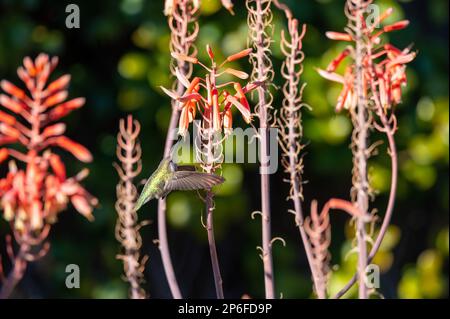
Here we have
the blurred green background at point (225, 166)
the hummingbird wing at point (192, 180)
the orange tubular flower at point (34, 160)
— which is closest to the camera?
the hummingbird wing at point (192, 180)

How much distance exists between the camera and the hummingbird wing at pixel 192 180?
33.2 inches

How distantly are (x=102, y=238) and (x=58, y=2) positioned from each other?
0.74m

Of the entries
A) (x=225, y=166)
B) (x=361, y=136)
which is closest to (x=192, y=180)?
(x=361, y=136)

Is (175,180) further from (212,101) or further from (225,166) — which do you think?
(225,166)

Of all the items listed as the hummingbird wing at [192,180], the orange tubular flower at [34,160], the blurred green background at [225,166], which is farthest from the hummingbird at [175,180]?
the blurred green background at [225,166]

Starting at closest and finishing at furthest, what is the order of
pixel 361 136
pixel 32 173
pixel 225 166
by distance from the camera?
pixel 361 136 → pixel 32 173 → pixel 225 166

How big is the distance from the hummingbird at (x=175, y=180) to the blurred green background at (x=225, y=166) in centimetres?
115

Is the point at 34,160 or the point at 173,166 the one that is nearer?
the point at 173,166

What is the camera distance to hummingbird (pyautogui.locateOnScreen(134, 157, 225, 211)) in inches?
33.5

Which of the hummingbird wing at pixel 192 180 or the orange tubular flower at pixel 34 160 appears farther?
the orange tubular flower at pixel 34 160

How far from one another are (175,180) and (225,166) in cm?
135

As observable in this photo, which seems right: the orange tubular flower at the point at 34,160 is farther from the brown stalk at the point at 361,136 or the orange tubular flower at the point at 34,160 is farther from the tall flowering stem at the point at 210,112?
the brown stalk at the point at 361,136

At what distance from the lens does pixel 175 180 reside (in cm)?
92
